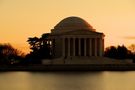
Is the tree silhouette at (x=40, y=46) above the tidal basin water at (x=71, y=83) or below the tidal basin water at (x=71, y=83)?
above

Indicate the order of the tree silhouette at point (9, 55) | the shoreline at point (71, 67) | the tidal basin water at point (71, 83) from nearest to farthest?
the tidal basin water at point (71, 83)
the shoreline at point (71, 67)
the tree silhouette at point (9, 55)

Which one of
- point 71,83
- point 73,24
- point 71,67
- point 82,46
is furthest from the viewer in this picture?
point 73,24

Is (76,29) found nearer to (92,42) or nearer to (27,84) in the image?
(92,42)

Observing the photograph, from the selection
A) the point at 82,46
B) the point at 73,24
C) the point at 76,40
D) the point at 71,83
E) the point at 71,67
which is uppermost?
the point at 73,24

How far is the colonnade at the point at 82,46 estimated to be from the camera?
5389 inches

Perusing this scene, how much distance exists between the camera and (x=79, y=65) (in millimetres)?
114750

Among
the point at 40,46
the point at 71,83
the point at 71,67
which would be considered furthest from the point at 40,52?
the point at 71,83

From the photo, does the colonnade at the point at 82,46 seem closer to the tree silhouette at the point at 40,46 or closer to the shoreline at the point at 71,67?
the tree silhouette at the point at 40,46

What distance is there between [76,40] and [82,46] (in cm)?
196

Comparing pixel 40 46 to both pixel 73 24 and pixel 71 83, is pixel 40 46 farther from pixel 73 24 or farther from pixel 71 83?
pixel 71 83

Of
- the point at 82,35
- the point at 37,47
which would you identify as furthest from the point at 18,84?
the point at 37,47

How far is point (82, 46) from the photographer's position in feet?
455

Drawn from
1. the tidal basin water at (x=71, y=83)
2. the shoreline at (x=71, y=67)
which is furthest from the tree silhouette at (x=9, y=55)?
the tidal basin water at (x=71, y=83)

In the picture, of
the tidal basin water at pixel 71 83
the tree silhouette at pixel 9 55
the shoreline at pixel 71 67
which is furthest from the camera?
the tree silhouette at pixel 9 55
